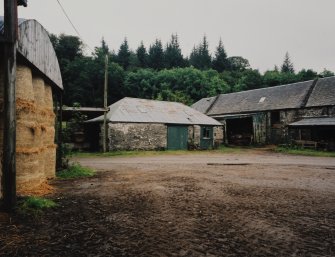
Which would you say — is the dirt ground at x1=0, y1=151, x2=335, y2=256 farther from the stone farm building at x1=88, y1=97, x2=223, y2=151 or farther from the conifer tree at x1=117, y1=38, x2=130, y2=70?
the conifer tree at x1=117, y1=38, x2=130, y2=70

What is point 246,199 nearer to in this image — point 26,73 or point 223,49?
point 26,73

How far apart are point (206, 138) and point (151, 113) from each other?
21.2 ft

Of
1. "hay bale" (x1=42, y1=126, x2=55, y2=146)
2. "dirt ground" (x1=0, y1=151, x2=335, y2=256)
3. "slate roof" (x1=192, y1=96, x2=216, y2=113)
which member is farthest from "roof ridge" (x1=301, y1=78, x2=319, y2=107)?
"hay bale" (x1=42, y1=126, x2=55, y2=146)

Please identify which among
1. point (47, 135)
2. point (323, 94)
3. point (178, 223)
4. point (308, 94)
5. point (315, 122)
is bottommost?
point (178, 223)

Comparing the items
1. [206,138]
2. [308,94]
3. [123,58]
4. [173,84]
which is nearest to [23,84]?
[206,138]

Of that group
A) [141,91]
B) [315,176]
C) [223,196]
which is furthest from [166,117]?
[141,91]

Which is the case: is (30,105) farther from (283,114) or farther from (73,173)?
(283,114)

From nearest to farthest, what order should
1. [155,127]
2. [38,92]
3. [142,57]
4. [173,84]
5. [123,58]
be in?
[38,92]
[155,127]
[173,84]
[123,58]
[142,57]

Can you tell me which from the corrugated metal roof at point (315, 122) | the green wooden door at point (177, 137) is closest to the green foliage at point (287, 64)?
the corrugated metal roof at point (315, 122)

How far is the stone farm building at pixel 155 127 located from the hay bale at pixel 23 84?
A: 53.8 feet

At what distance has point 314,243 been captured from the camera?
162 inches

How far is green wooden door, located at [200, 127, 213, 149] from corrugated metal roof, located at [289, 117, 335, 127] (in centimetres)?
810

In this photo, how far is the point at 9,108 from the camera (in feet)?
18.0

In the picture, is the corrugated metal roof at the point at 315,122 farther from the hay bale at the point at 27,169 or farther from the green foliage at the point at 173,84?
the green foliage at the point at 173,84
